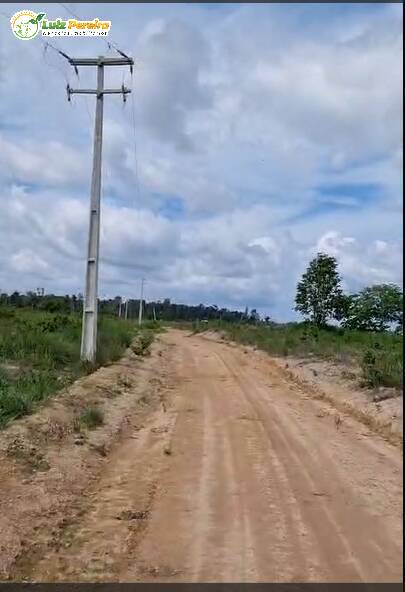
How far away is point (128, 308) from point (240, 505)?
87193 millimetres

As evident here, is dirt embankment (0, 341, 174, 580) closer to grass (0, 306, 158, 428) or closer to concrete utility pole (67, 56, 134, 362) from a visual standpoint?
grass (0, 306, 158, 428)

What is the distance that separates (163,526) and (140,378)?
41.0ft

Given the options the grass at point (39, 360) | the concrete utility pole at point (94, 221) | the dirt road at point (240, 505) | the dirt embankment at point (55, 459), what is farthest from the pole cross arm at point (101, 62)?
the dirt road at point (240, 505)

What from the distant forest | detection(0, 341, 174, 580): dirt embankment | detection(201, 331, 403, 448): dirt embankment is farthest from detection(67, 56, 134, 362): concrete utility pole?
the distant forest

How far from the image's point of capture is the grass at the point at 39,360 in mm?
11039

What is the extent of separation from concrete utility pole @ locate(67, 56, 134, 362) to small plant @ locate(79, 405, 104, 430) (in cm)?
752

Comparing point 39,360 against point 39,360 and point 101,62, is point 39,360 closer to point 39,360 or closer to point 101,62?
point 39,360

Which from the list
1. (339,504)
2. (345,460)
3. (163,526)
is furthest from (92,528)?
(339,504)

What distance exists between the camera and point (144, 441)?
9.35 metres

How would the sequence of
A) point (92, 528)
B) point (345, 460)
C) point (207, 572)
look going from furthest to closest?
point (345, 460) → point (92, 528) → point (207, 572)

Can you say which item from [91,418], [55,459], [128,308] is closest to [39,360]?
[91,418]

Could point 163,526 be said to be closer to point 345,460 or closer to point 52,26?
point 345,460

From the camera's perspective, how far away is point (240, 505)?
482cm

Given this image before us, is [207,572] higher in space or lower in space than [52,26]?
lower
